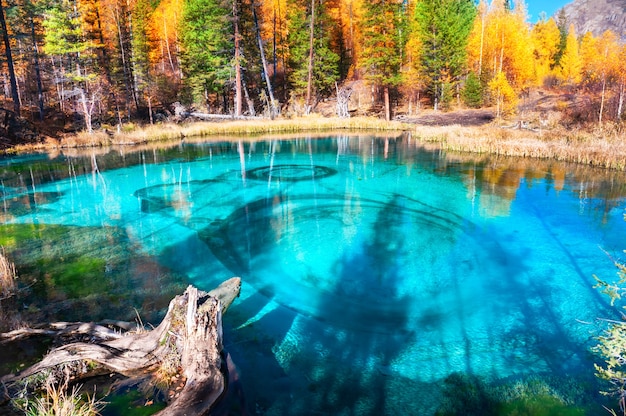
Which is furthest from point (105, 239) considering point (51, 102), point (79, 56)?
point (51, 102)

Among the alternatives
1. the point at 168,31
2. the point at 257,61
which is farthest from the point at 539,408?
the point at 168,31

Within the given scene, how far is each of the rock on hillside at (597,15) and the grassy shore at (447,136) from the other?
140m

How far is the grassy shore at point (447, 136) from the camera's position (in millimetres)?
18562

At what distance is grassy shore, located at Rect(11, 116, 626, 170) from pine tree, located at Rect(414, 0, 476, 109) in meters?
8.72

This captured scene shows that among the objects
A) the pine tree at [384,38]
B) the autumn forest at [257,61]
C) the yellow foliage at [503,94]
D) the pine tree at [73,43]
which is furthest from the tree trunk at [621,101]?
the pine tree at [73,43]

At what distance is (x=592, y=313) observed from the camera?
6.50 meters

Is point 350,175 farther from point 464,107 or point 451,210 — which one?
point 464,107

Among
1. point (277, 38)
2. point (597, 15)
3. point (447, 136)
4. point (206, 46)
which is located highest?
point (597, 15)

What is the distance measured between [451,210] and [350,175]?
5.87 metres

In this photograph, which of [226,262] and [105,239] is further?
[105,239]

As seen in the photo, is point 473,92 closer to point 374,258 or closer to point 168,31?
point 374,258

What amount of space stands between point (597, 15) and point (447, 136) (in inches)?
7095

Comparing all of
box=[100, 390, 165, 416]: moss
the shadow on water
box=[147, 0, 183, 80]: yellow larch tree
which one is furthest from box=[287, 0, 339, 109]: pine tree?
box=[100, 390, 165, 416]: moss

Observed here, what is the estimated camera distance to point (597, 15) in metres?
156
